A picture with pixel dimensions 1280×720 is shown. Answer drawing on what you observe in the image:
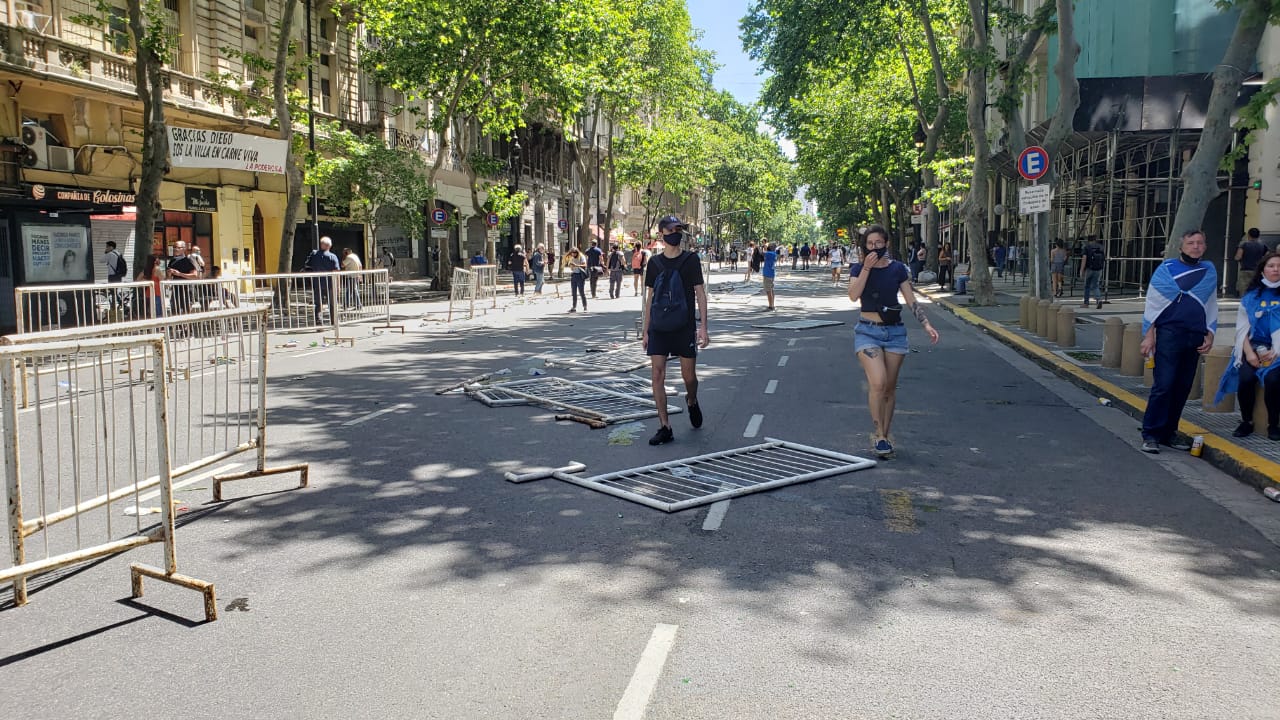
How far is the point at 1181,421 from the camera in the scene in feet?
29.7

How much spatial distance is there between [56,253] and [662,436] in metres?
18.2

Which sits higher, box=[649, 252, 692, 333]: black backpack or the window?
the window

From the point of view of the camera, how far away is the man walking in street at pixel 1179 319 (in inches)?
313

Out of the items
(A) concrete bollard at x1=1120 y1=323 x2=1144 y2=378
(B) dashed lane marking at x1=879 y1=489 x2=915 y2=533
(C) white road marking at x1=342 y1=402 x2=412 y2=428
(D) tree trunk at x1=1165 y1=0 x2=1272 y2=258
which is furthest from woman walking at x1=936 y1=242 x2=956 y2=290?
(B) dashed lane marking at x1=879 y1=489 x2=915 y2=533

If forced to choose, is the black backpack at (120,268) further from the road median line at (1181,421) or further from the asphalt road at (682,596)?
the road median line at (1181,421)

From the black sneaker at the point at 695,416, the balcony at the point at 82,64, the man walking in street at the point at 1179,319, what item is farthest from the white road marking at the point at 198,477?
the balcony at the point at 82,64

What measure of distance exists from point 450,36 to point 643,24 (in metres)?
25.9

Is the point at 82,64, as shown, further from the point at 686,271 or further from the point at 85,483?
the point at 686,271

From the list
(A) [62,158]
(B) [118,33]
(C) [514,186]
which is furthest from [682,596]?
(C) [514,186]

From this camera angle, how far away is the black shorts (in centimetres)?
843

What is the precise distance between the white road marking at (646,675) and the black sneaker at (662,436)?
12.8 ft

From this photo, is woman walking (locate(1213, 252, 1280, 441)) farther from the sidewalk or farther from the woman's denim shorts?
the woman's denim shorts

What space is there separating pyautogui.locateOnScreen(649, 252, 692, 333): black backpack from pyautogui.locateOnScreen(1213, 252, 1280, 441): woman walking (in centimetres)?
422

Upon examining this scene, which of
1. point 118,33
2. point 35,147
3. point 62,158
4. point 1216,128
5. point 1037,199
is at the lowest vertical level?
point 1037,199
